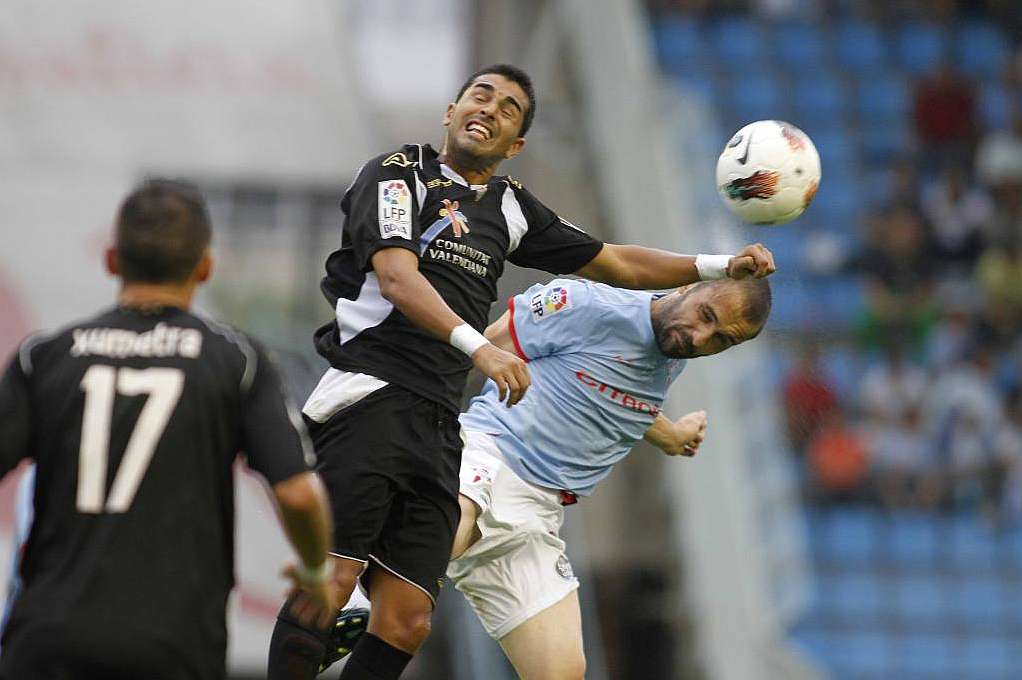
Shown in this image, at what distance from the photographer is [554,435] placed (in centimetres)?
625

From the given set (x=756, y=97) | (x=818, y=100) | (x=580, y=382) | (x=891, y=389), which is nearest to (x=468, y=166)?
(x=580, y=382)

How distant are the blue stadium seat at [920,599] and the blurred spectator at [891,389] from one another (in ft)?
4.21

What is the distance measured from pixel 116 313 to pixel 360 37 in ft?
46.4

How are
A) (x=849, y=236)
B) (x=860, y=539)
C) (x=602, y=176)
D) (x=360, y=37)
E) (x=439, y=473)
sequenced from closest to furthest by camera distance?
(x=439, y=473)
(x=860, y=539)
(x=602, y=176)
(x=849, y=236)
(x=360, y=37)

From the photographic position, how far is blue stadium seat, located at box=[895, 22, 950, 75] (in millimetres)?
16438

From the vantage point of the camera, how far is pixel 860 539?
511 inches

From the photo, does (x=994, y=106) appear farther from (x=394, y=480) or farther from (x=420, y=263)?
(x=394, y=480)

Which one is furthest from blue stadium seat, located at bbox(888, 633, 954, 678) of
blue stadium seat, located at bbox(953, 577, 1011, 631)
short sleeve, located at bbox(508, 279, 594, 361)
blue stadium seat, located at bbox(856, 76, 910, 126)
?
short sleeve, located at bbox(508, 279, 594, 361)

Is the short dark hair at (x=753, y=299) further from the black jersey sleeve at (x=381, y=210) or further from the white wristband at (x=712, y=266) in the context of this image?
the black jersey sleeve at (x=381, y=210)

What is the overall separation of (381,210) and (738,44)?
37.3 ft

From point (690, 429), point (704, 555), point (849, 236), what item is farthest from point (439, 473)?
point (849, 236)

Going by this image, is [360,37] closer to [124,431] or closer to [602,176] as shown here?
[602,176]

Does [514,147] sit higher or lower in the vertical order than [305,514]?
higher

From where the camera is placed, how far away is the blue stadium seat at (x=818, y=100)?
15680mm
